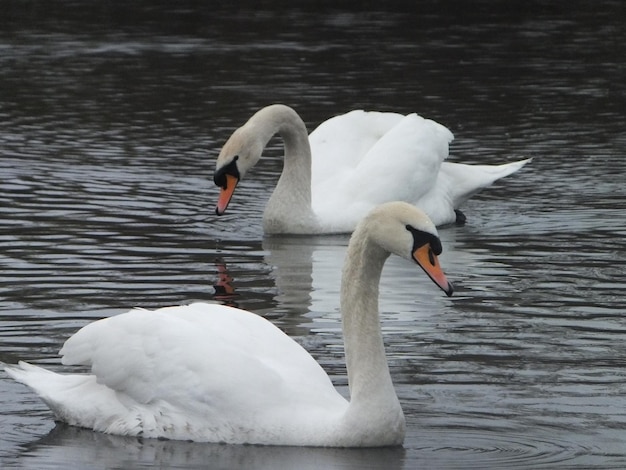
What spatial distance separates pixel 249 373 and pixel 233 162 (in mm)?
5768

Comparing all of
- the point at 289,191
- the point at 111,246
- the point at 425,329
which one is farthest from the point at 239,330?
the point at 289,191

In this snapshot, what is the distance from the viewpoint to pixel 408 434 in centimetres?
803

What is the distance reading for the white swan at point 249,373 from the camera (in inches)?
305

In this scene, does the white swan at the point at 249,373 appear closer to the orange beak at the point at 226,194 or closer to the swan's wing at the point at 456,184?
the orange beak at the point at 226,194

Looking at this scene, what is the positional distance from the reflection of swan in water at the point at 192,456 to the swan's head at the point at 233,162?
5.36m

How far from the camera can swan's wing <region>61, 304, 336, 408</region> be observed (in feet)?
25.6

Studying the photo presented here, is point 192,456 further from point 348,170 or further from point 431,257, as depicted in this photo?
point 348,170

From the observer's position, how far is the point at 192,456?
7.73 m

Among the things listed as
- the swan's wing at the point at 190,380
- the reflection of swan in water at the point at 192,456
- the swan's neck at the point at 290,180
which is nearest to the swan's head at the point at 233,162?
the swan's neck at the point at 290,180

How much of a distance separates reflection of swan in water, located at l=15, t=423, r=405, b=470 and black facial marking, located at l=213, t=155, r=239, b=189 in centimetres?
548

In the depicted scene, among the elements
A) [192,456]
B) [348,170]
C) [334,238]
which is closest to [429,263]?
[192,456]

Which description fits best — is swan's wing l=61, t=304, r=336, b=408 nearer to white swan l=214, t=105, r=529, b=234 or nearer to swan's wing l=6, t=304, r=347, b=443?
swan's wing l=6, t=304, r=347, b=443

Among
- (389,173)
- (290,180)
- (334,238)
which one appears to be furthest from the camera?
(389,173)

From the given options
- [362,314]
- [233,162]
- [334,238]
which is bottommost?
[334,238]
